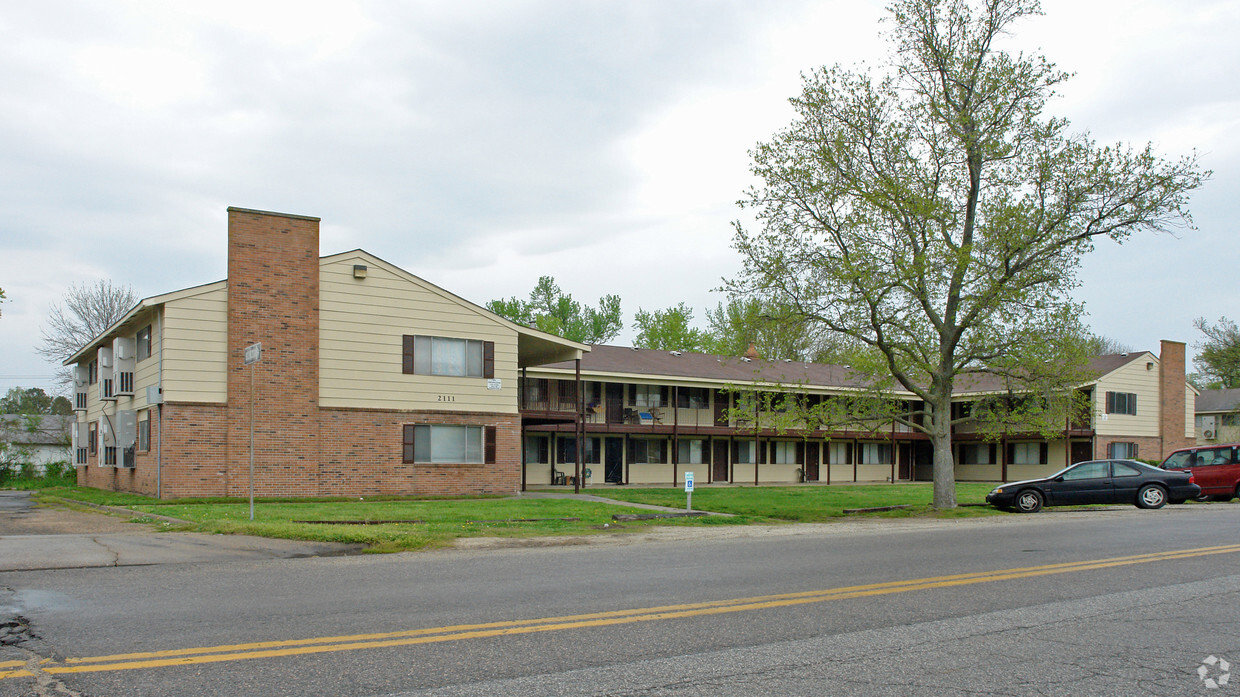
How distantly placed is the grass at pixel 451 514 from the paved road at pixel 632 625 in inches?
84.8

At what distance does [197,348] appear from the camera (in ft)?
74.3

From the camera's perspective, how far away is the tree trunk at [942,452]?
915 inches

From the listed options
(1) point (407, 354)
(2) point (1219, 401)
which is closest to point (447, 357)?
(1) point (407, 354)

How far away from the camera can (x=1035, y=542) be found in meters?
13.5

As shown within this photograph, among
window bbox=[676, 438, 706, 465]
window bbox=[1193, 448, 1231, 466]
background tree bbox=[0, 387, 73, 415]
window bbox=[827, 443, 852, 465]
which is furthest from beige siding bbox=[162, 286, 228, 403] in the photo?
background tree bbox=[0, 387, 73, 415]

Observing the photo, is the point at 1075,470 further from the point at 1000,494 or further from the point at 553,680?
the point at 553,680

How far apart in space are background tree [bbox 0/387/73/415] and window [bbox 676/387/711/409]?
195 feet

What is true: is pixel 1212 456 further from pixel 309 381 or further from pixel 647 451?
pixel 309 381

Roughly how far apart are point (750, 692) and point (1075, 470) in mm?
20630

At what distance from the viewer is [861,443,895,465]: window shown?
47188 millimetres

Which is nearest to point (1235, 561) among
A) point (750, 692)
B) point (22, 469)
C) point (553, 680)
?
point (750, 692)

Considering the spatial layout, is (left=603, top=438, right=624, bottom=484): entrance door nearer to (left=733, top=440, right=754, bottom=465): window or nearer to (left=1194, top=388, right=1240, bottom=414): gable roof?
(left=733, top=440, right=754, bottom=465): window

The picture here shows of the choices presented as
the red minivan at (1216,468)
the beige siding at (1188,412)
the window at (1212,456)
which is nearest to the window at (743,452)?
the red minivan at (1216,468)

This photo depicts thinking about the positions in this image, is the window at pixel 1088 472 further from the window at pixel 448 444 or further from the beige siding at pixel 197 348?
the beige siding at pixel 197 348
